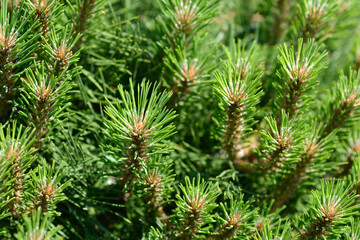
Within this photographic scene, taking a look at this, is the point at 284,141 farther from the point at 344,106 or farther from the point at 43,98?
the point at 43,98

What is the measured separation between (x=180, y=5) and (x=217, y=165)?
0.30 metres

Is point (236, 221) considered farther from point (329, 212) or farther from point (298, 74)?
point (298, 74)

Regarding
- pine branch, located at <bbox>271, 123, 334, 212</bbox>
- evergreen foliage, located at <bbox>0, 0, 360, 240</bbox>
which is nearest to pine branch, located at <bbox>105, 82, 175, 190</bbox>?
evergreen foliage, located at <bbox>0, 0, 360, 240</bbox>

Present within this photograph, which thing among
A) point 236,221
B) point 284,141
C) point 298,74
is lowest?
point 236,221

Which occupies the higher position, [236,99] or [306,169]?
[236,99]

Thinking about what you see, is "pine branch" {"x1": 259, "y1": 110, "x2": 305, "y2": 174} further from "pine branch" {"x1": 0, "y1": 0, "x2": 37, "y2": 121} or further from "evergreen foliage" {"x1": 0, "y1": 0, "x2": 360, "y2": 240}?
"pine branch" {"x1": 0, "y1": 0, "x2": 37, "y2": 121}

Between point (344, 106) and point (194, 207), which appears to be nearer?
point (194, 207)

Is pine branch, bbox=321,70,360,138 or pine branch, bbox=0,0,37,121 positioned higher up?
pine branch, bbox=0,0,37,121

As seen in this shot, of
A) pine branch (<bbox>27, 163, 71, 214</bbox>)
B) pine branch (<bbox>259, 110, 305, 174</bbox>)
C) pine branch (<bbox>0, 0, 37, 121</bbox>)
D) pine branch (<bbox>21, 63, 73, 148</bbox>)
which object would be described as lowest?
pine branch (<bbox>27, 163, 71, 214</bbox>)

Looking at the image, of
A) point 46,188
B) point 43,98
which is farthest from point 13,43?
point 46,188

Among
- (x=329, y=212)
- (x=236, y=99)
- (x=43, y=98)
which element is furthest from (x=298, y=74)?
(x=43, y=98)

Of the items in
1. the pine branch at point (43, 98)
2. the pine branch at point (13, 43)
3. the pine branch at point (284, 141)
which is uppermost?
the pine branch at point (13, 43)

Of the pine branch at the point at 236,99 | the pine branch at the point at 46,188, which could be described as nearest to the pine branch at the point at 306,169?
the pine branch at the point at 236,99

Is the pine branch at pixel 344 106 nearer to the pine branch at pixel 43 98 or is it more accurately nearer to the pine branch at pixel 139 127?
the pine branch at pixel 139 127
